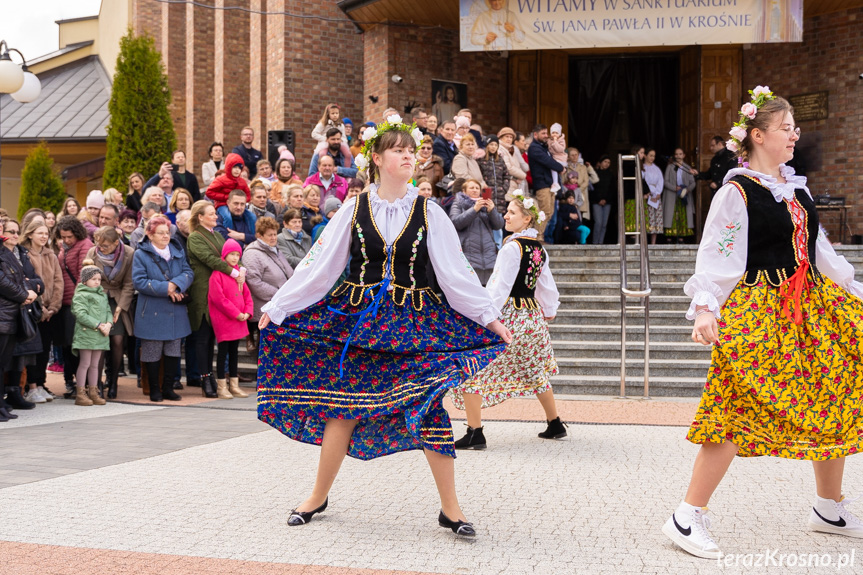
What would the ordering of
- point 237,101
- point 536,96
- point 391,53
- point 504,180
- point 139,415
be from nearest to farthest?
point 139,415 → point 504,180 → point 391,53 → point 536,96 → point 237,101

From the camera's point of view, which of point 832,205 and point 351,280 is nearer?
point 351,280

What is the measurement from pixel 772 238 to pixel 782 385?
0.69 metres

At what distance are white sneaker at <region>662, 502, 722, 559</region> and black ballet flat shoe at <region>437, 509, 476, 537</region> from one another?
0.89m

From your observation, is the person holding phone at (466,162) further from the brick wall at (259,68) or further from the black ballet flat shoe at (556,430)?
the brick wall at (259,68)

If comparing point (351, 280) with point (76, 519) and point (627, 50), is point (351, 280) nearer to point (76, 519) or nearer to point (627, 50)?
point (76, 519)

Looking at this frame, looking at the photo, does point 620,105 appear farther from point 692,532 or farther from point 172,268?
point 692,532

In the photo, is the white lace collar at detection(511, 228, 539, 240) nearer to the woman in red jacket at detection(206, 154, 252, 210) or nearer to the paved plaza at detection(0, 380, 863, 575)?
the paved plaza at detection(0, 380, 863, 575)

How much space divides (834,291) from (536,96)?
14152mm

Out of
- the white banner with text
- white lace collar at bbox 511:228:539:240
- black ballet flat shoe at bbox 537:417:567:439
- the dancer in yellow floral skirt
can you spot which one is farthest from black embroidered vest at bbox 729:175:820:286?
the white banner with text

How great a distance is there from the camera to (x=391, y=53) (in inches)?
663

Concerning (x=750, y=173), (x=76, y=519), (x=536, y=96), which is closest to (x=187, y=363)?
Answer: (x=76, y=519)

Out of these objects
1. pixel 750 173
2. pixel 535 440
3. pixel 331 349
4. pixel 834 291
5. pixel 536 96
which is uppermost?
pixel 536 96

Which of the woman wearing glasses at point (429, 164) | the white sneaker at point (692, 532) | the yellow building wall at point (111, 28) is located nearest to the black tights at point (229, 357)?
the woman wearing glasses at point (429, 164)

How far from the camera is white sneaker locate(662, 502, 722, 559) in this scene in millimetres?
4102
